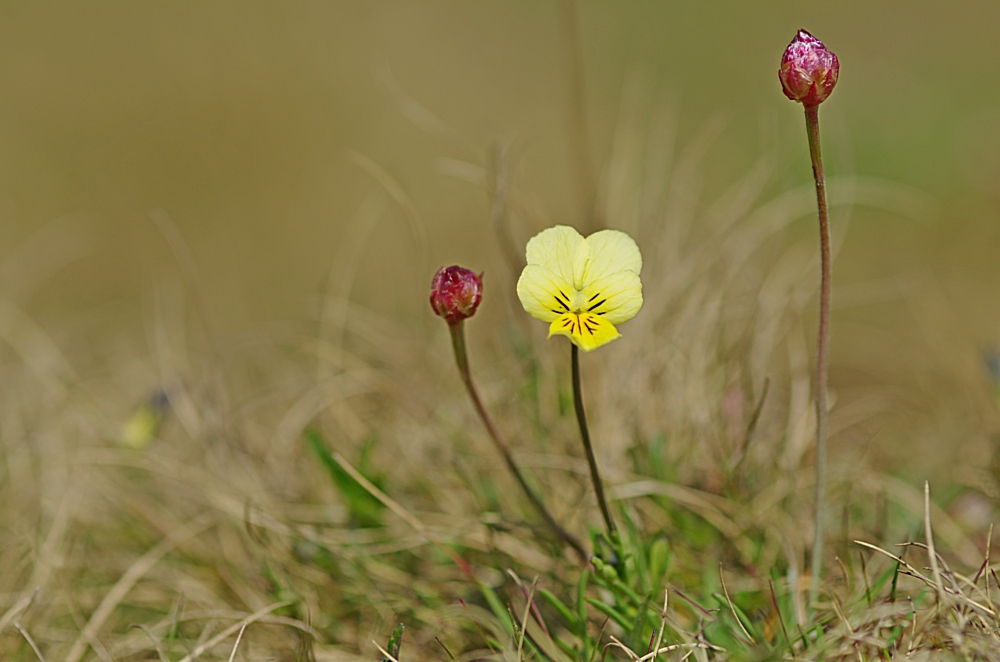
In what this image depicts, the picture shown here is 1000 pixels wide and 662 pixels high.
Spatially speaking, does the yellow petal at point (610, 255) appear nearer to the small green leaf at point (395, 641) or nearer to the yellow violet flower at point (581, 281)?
the yellow violet flower at point (581, 281)

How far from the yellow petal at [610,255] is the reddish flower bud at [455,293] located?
0.18m

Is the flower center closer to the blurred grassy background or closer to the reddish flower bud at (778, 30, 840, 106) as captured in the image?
the reddish flower bud at (778, 30, 840, 106)

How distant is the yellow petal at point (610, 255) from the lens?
135 centimetres

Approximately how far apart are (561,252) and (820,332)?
44cm

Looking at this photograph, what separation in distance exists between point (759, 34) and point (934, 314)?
10.9ft

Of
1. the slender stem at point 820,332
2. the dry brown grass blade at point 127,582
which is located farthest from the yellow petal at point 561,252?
Answer: the dry brown grass blade at point 127,582

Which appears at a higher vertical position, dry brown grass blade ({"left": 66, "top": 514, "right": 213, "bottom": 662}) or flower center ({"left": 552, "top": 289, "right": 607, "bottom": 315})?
flower center ({"left": 552, "top": 289, "right": 607, "bottom": 315})

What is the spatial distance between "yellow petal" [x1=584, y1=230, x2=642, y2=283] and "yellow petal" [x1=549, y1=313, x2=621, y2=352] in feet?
0.26

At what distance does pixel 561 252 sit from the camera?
4.35ft

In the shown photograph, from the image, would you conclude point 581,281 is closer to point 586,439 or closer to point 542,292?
point 542,292

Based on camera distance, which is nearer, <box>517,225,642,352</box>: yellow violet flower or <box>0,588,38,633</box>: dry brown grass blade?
<box>517,225,642,352</box>: yellow violet flower

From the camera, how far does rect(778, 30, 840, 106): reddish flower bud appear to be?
1.23 metres

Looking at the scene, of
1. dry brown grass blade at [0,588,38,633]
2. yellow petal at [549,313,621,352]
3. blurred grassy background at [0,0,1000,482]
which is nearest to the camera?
yellow petal at [549,313,621,352]

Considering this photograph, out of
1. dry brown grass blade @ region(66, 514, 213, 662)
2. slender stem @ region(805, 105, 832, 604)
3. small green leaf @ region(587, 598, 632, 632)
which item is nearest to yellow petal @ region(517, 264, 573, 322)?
slender stem @ region(805, 105, 832, 604)
